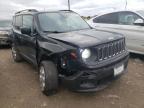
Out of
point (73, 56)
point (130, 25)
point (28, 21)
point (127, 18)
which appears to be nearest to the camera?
point (73, 56)

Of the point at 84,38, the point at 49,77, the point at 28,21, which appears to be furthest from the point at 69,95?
the point at 28,21

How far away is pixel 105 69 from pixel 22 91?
6.88 feet

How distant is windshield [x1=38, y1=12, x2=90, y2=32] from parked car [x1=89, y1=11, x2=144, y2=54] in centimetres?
204

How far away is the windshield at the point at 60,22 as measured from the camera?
4.94 metres

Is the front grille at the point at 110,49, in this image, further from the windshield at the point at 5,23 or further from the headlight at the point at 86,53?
the windshield at the point at 5,23

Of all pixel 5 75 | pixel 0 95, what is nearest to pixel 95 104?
pixel 0 95

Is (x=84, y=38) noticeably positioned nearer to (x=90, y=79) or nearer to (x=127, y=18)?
(x=90, y=79)

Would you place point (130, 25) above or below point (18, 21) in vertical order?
below

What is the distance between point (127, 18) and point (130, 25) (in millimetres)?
333

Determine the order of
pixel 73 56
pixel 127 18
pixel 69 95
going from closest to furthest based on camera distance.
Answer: pixel 73 56
pixel 69 95
pixel 127 18

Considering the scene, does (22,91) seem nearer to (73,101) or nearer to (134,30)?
(73,101)

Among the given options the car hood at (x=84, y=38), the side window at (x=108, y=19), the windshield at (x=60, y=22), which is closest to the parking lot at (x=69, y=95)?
the car hood at (x=84, y=38)

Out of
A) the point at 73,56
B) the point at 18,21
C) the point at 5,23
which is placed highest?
the point at 5,23

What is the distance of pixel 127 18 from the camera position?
7109 millimetres
